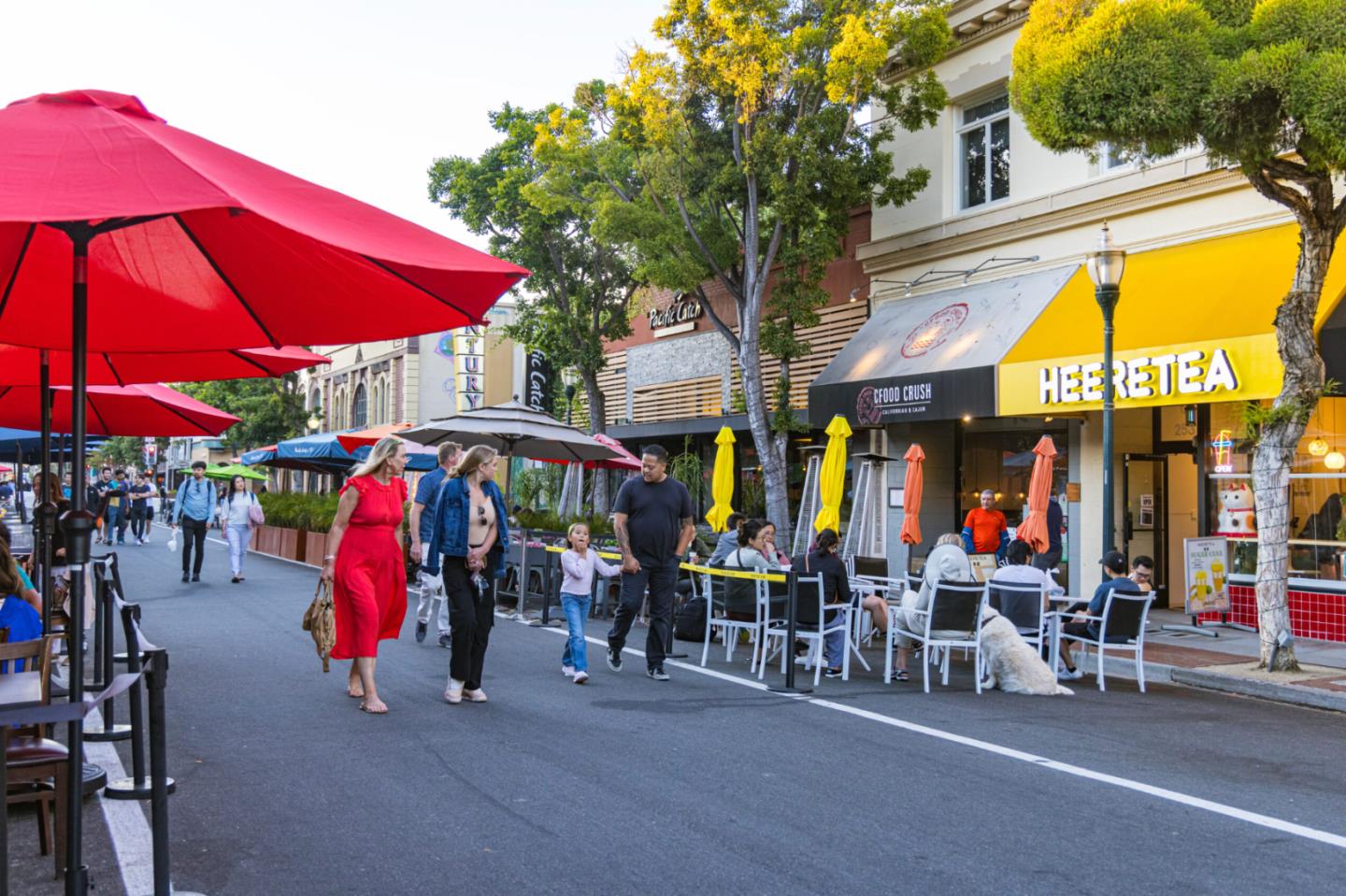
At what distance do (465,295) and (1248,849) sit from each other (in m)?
4.13

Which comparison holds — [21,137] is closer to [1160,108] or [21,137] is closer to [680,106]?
[1160,108]

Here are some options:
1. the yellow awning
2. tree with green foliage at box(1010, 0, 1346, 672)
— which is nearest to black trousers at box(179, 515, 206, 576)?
the yellow awning

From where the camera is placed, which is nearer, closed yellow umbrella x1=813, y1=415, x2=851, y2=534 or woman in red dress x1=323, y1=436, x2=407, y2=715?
woman in red dress x1=323, y1=436, x2=407, y2=715

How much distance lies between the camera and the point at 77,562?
3932 mm

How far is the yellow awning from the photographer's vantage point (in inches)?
487

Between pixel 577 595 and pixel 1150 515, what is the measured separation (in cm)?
985

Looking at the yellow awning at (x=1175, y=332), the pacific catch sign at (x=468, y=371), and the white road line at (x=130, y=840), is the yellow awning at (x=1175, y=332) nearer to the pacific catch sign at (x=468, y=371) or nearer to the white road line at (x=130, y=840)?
the white road line at (x=130, y=840)

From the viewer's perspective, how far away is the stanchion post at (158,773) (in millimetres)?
4051

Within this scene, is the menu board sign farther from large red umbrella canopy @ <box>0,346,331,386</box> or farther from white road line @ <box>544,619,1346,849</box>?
large red umbrella canopy @ <box>0,346,331,386</box>

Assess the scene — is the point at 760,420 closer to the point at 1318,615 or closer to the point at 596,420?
the point at 596,420

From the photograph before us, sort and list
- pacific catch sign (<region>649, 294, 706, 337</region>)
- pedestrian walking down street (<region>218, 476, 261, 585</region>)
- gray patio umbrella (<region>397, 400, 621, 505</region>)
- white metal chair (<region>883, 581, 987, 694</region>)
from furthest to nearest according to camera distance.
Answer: pacific catch sign (<region>649, 294, 706, 337</region>) < pedestrian walking down street (<region>218, 476, 261, 585</region>) < gray patio umbrella (<region>397, 400, 621, 505</region>) < white metal chair (<region>883, 581, 987, 694</region>)

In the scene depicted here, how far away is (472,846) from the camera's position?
5074 mm

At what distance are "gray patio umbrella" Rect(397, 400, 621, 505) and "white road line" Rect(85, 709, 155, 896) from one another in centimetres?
890

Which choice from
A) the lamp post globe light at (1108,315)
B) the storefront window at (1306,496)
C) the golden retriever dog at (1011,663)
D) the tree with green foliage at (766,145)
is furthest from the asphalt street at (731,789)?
the tree with green foliage at (766,145)
